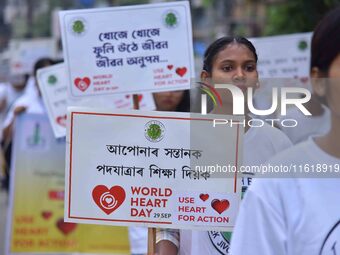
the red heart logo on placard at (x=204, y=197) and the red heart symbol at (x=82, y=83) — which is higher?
the red heart symbol at (x=82, y=83)

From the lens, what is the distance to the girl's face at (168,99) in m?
5.75

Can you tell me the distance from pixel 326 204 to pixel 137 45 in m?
2.77

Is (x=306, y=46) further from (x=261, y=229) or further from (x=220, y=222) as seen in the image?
(x=261, y=229)

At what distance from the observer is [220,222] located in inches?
127

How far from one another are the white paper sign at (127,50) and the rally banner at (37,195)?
11.6ft

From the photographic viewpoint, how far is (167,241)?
137 inches

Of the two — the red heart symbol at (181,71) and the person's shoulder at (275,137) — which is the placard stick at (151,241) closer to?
the person's shoulder at (275,137)

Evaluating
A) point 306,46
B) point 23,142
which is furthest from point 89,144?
point 23,142

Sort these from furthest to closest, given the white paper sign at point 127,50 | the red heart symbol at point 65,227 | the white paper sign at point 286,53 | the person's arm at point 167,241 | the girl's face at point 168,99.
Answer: the red heart symbol at point 65,227 → the white paper sign at point 286,53 → the girl's face at point 168,99 → the white paper sign at point 127,50 → the person's arm at point 167,241

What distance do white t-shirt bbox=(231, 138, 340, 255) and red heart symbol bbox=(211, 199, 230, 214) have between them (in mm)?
966

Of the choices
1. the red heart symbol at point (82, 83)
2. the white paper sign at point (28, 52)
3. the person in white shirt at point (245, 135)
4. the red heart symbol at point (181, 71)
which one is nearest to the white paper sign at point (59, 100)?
the red heart symbol at point (82, 83)

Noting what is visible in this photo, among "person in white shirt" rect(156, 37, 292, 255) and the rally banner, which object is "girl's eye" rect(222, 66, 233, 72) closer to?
"person in white shirt" rect(156, 37, 292, 255)

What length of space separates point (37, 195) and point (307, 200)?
647 centimetres

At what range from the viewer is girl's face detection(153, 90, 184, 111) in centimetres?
575
